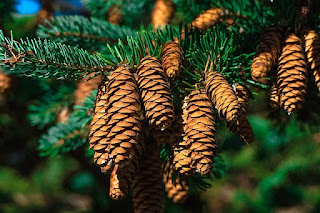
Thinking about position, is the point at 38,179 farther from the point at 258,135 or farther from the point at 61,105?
the point at 258,135

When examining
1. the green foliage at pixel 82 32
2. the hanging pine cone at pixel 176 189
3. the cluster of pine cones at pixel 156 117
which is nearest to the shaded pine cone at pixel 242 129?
the cluster of pine cones at pixel 156 117

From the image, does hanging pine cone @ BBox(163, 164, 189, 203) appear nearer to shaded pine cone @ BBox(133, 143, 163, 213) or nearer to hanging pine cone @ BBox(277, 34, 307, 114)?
shaded pine cone @ BBox(133, 143, 163, 213)

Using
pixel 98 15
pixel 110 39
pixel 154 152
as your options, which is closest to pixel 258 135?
pixel 98 15

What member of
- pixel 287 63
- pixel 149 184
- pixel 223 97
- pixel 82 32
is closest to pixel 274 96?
pixel 287 63

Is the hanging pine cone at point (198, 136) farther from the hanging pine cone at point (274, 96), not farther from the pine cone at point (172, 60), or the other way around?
the hanging pine cone at point (274, 96)

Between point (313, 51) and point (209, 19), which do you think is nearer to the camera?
point (313, 51)

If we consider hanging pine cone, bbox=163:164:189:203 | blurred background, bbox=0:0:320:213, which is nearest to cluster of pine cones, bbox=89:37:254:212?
hanging pine cone, bbox=163:164:189:203

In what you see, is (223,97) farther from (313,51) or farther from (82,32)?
(82,32)
